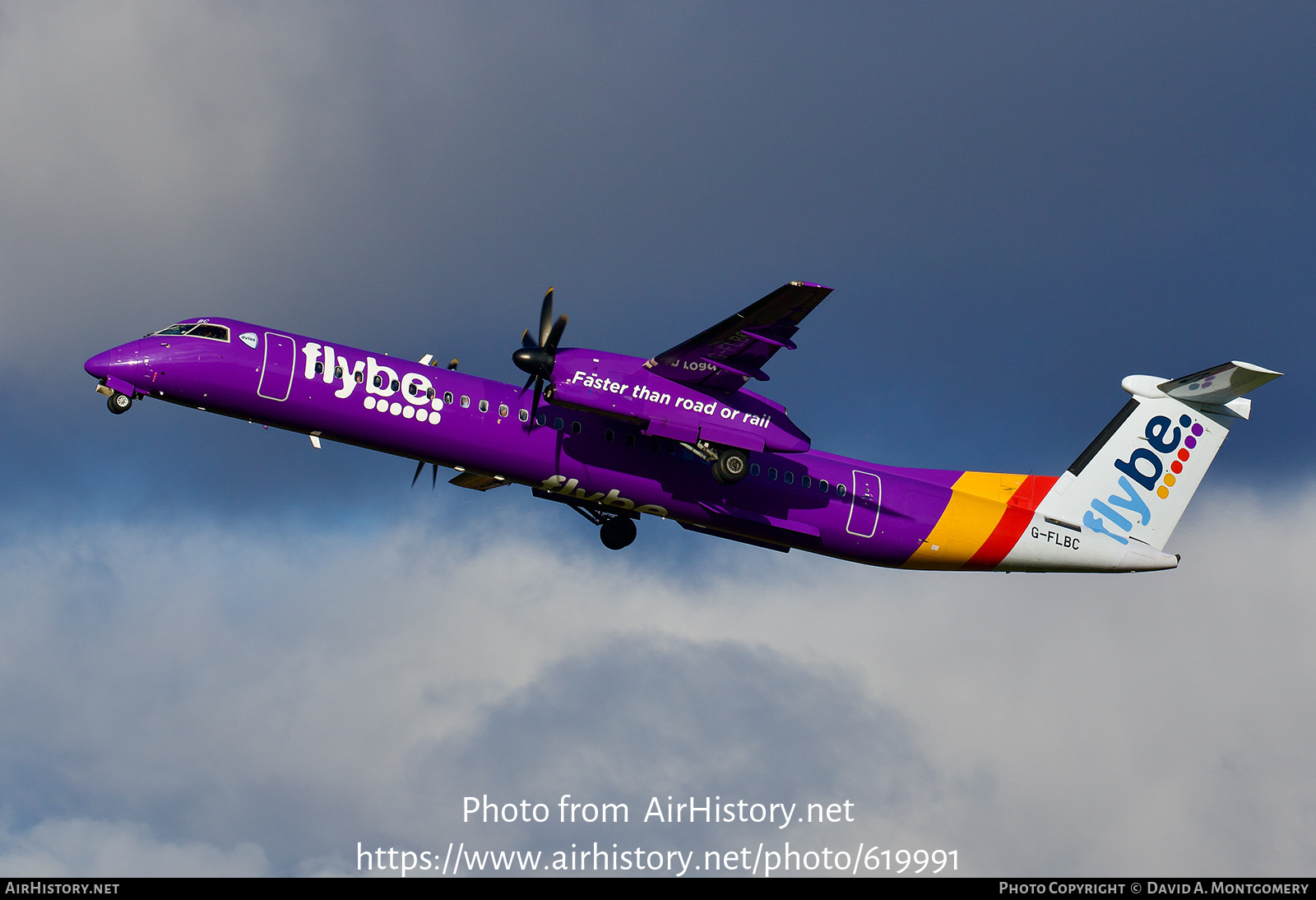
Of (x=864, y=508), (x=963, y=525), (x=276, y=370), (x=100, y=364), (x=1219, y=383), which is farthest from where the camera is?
(x=1219, y=383)

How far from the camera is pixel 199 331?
2952 cm

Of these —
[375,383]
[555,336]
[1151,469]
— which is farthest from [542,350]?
[1151,469]

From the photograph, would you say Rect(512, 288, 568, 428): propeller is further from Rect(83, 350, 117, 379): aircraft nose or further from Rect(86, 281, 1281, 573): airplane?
Rect(83, 350, 117, 379): aircraft nose

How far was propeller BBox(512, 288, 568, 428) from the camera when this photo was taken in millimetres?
29234

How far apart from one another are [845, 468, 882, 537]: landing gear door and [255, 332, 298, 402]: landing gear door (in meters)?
15.5

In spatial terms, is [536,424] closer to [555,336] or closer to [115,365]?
[555,336]

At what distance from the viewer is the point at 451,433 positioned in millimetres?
30609

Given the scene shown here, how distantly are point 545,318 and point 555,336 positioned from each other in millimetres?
549

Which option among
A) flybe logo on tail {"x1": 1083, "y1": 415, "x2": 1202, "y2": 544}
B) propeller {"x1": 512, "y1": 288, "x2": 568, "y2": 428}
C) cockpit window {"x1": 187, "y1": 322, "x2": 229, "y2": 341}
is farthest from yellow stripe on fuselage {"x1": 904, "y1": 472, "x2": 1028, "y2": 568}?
cockpit window {"x1": 187, "y1": 322, "x2": 229, "y2": 341}

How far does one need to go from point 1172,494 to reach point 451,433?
21.9 meters

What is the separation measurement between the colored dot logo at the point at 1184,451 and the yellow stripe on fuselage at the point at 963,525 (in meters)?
4.89

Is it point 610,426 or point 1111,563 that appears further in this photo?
point 1111,563
